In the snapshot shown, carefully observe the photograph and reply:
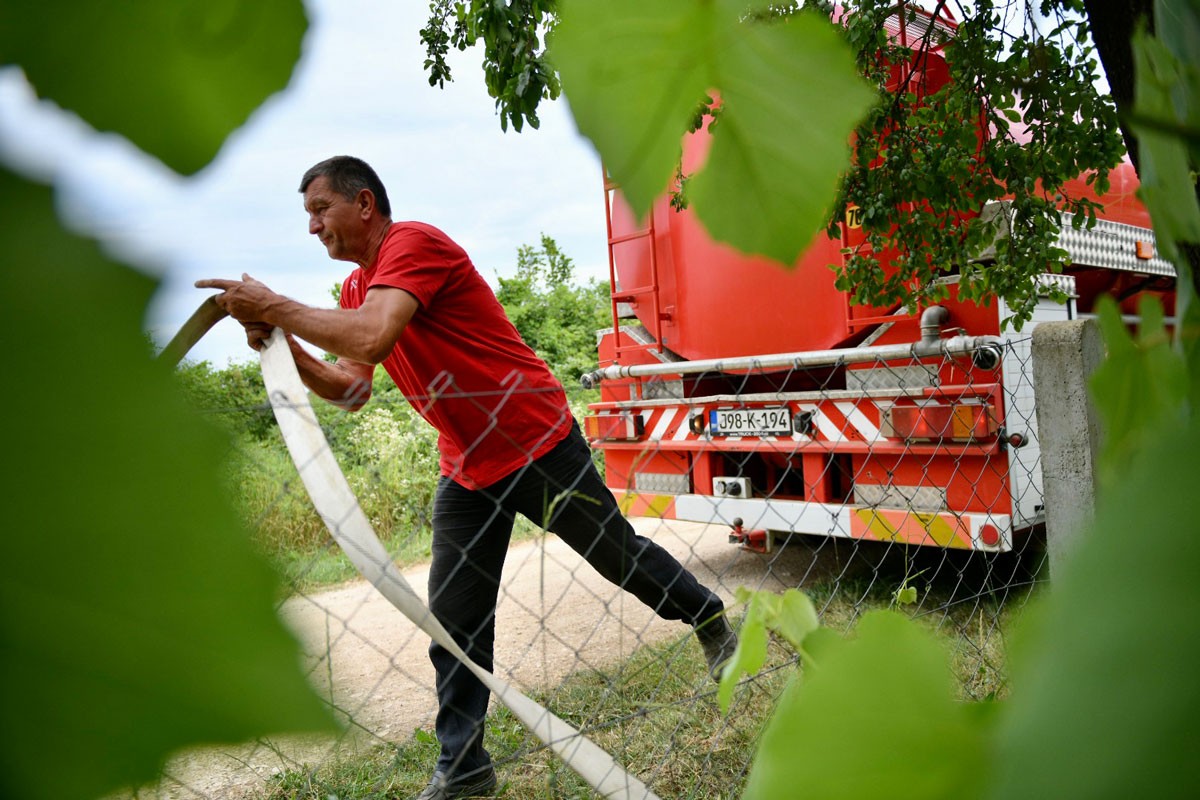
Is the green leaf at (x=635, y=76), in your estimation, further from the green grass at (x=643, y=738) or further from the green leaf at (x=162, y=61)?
the green grass at (x=643, y=738)

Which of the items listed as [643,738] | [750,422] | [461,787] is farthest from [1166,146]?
[750,422]

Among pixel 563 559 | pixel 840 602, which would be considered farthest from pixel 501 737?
pixel 563 559

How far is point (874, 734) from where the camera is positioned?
11 centimetres

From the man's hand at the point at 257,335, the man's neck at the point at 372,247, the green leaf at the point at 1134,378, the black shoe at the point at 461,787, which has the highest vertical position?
the green leaf at the point at 1134,378

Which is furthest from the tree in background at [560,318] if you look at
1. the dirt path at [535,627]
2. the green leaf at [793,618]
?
the green leaf at [793,618]

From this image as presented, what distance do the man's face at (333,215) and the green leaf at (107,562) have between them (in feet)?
8.92

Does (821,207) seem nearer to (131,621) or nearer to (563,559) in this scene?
(131,621)

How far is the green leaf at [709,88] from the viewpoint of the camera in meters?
0.15

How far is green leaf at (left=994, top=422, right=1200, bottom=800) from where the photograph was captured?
68 mm

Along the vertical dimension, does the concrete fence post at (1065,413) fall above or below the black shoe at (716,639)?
above

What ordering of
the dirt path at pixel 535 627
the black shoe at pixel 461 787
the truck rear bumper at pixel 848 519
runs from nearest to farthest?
the black shoe at pixel 461 787
the dirt path at pixel 535 627
the truck rear bumper at pixel 848 519

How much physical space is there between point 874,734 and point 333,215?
2758mm

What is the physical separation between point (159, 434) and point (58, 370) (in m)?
0.01

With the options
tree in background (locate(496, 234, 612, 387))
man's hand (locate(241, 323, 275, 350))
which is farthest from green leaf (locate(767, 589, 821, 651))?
tree in background (locate(496, 234, 612, 387))
